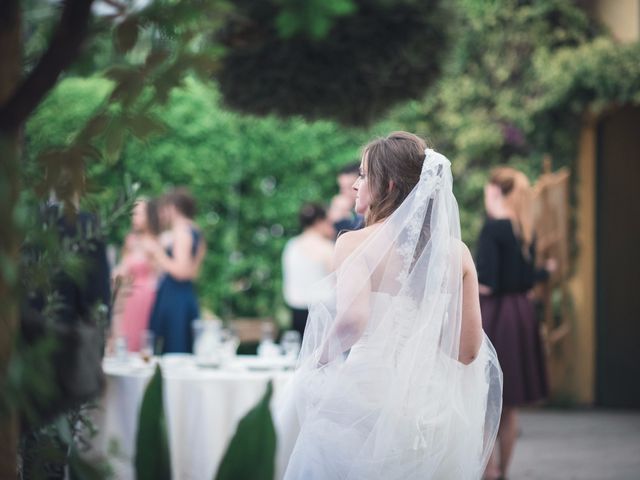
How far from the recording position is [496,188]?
590 centimetres

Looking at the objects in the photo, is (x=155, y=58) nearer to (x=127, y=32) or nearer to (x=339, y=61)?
(x=127, y=32)

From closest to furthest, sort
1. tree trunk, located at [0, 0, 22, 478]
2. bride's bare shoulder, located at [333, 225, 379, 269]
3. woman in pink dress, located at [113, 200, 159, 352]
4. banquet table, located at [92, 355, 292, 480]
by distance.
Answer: tree trunk, located at [0, 0, 22, 478] < bride's bare shoulder, located at [333, 225, 379, 269] < banquet table, located at [92, 355, 292, 480] < woman in pink dress, located at [113, 200, 159, 352]

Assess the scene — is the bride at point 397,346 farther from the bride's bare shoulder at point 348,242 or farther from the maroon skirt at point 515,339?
the maroon skirt at point 515,339

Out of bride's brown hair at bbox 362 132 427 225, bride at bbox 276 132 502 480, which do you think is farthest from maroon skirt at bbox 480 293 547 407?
bride's brown hair at bbox 362 132 427 225

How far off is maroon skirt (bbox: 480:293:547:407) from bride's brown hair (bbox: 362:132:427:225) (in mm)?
3038

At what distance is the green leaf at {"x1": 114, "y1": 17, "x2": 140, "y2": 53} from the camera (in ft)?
5.13

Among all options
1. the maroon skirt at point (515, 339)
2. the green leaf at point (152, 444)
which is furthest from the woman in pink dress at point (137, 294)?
the green leaf at point (152, 444)

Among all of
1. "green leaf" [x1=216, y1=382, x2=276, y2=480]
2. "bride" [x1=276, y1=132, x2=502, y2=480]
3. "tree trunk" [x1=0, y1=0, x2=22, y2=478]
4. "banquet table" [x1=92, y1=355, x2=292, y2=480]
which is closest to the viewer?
"tree trunk" [x1=0, y1=0, x2=22, y2=478]

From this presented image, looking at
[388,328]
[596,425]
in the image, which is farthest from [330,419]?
[596,425]

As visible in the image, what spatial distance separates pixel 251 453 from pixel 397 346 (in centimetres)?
71

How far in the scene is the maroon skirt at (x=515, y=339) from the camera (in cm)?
608

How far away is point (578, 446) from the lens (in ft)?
23.5

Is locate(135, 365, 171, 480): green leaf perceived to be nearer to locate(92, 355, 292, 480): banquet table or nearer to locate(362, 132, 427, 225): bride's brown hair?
locate(362, 132, 427, 225): bride's brown hair

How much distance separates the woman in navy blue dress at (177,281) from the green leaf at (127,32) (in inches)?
213
